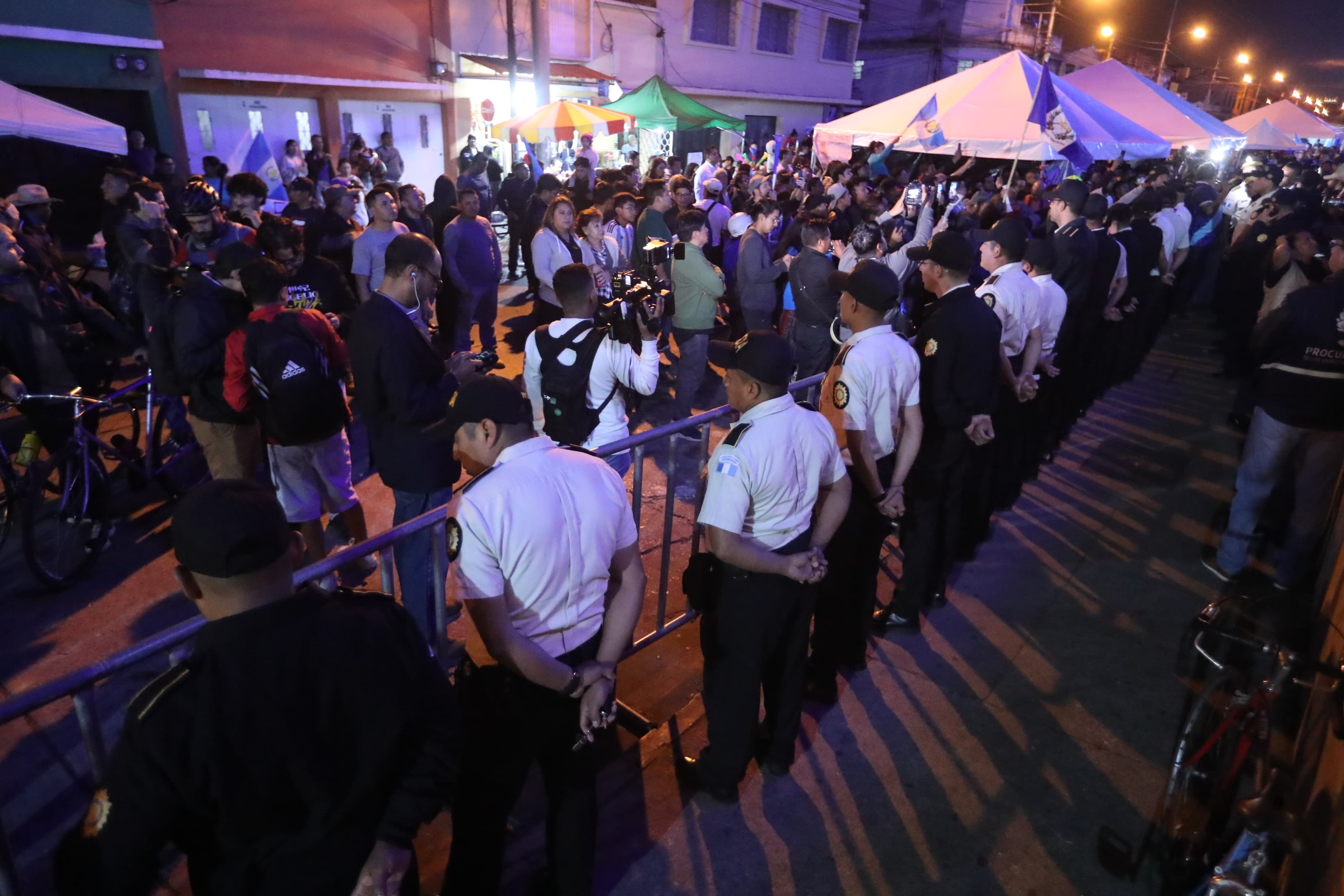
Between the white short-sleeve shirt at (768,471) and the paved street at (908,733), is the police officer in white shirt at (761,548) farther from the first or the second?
the paved street at (908,733)

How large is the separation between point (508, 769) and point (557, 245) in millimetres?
5505

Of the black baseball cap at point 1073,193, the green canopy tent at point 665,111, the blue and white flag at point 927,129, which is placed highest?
the green canopy tent at point 665,111

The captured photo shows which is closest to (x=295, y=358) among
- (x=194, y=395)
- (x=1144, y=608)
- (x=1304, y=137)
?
(x=194, y=395)

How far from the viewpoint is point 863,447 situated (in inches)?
149

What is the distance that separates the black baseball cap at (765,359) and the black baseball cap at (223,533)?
1.73 m

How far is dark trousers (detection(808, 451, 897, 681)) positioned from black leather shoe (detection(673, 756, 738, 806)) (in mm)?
902

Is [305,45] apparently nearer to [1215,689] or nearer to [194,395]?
[194,395]

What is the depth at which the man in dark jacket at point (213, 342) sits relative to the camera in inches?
173

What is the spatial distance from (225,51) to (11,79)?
3.33m

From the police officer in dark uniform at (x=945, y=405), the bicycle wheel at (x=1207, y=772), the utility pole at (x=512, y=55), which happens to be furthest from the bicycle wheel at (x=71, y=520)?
the utility pole at (x=512, y=55)

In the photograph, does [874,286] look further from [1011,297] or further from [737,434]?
[1011,297]

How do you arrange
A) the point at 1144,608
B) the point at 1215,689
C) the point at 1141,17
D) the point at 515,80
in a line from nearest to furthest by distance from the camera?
the point at 1215,689
the point at 1144,608
the point at 515,80
the point at 1141,17

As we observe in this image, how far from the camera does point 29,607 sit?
462 centimetres

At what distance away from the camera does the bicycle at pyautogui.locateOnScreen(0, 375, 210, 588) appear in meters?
4.61
